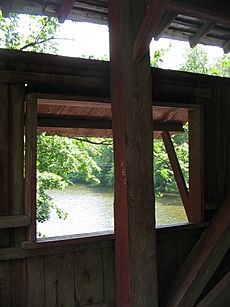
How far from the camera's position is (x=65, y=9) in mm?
2445

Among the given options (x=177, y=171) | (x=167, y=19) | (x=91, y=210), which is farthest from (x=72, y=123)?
(x=91, y=210)

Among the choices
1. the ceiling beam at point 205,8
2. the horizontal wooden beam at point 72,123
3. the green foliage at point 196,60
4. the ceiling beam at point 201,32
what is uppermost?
the green foliage at point 196,60

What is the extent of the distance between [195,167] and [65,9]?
1579 millimetres

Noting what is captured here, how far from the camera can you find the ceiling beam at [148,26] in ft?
5.67

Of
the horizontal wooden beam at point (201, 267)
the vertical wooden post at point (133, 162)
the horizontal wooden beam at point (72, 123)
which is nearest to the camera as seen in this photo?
the vertical wooden post at point (133, 162)

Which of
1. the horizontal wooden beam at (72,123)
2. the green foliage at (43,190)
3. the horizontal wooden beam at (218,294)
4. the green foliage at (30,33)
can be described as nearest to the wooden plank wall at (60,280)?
the horizontal wooden beam at (218,294)

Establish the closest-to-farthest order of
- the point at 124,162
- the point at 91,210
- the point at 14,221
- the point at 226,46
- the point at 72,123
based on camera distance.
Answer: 1. the point at 124,162
2. the point at 14,221
3. the point at 72,123
4. the point at 226,46
5. the point at 91,210

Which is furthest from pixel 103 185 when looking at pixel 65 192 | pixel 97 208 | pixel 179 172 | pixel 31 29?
pixel 179 172

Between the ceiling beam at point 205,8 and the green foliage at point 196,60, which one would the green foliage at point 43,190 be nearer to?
the ceiling beam at point 205,8

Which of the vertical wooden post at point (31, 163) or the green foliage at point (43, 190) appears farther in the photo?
the green foliage at point (43, 190)

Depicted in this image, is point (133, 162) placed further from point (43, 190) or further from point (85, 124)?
point (43, 190)

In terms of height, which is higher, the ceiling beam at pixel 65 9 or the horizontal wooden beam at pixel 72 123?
the ceiling beam at pixel 65 9

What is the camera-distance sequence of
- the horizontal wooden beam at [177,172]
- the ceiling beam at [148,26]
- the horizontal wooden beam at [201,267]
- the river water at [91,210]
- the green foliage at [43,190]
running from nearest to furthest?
the ceiling beam at [148,26] < the horizontal wooden beam at [201,267] < the horizontal wooden beam at [177,172] < the green foliage at [43,190] < the river water at [91,210]

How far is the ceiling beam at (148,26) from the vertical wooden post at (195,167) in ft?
3.56
